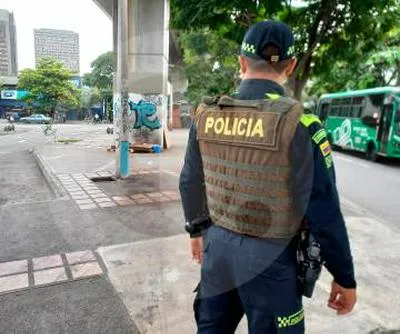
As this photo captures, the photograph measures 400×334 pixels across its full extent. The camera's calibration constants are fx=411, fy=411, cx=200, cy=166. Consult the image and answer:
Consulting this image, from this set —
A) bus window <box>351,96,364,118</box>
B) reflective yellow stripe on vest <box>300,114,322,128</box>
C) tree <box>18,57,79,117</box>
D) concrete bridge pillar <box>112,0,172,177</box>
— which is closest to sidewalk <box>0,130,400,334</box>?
reflective yellow stripe on vest <box>300,114,322,128</box>

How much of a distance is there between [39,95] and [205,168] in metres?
24.6

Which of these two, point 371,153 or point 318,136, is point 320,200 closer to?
point 318,136

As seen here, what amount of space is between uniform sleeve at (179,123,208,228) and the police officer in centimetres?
13

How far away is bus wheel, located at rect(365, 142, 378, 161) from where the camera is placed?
14445 millimetres

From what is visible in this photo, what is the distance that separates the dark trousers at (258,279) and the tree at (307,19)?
6.19 m

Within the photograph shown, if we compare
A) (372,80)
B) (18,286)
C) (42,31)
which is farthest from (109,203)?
(372,80)

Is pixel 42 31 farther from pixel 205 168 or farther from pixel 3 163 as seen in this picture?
pixel 205 168

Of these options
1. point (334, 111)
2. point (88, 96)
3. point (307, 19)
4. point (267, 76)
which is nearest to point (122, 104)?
point (307, 19)

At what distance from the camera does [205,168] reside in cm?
199

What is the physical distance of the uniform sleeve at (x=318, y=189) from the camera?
1.65m

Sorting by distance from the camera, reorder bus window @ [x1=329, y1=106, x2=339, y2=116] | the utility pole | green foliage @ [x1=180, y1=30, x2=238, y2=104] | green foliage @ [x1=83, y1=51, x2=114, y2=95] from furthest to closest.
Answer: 1. green foliage @ [x1=180, y1=30, x2=238, y2=104]
2. green foliage @ [x1=83, y1=51, x2=114, y2=95]
3. bus window @ [x1=329, y1=106, x2=339, y2=116]
4. the utility pole

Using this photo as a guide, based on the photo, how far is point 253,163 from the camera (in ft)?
5.66

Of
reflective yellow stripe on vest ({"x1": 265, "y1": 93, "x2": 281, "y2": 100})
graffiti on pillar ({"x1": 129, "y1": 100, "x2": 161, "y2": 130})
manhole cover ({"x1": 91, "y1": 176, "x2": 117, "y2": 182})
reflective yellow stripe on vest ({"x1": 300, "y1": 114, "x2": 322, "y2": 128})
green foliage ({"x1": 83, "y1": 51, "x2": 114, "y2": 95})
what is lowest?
manhole cover ({"x1": 91, "y1": 176, "x2": 117, "y2": 182})

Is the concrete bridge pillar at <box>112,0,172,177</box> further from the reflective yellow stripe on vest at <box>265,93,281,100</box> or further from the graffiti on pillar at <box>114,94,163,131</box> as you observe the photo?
the reflective yellow stripe on vest at <box>265,93,281,100</box>
